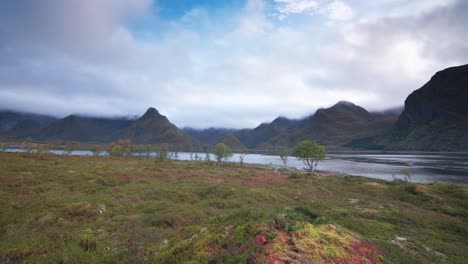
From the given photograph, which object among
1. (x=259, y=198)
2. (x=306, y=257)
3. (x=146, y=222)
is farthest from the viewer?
(x=259, y=198)

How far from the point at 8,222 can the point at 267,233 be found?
15.7m

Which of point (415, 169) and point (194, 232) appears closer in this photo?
point (194, 232)

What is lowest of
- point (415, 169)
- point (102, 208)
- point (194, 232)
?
point (415, 169)

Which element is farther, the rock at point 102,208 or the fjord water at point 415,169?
the fjord water at point 415,169

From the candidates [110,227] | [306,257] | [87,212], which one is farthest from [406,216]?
[87,212]

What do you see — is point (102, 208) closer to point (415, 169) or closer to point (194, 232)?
point (194, 232)

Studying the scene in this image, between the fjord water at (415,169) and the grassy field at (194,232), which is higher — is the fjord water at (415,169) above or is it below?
below

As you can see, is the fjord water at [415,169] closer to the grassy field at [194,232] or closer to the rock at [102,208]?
the grassy field at [194,232]

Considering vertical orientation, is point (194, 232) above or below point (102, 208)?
above

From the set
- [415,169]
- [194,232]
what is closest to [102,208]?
[194,232]

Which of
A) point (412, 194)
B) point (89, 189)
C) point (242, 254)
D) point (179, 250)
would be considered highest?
point (242, 254)

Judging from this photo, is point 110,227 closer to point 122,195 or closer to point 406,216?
point 122,195

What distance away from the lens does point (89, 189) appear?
70.2 feet

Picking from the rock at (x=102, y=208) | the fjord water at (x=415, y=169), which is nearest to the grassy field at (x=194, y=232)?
the rock at (x=102, y=208)
